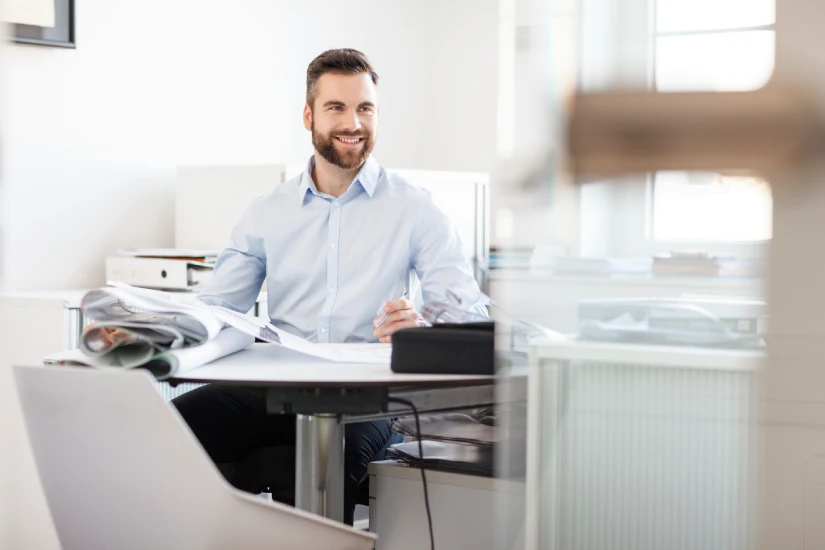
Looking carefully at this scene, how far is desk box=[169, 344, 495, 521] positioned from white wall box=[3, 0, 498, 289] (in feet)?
4.46

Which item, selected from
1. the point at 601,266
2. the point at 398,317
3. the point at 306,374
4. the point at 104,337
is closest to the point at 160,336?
the point at 104,337

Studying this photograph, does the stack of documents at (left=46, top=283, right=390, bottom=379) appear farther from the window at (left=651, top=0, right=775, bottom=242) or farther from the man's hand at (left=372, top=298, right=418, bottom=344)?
the window at (left=651, top=0, right=775, bottom=242)

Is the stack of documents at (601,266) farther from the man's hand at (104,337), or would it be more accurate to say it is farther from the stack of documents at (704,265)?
the man's hand at (104,337)

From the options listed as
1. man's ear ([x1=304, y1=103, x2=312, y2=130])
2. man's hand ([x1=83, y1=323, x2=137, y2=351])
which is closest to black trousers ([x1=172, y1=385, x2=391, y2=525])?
man's hand ([x1=83, y1=323, x2=137, y2=351])

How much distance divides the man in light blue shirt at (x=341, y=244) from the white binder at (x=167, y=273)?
725mm

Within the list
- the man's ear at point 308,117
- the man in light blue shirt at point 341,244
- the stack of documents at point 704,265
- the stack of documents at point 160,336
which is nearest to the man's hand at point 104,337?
the stack of documents at point 160,336

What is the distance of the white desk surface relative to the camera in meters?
1.35

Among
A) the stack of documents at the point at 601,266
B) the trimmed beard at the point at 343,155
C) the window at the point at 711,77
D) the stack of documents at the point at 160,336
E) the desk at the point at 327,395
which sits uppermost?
the trimmed beard at the point at 343,155

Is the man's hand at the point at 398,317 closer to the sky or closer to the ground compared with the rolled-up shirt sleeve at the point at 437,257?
closer to the ground

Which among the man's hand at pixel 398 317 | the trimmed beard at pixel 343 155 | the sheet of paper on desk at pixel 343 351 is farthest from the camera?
the trimmed beard at pixel 343 155

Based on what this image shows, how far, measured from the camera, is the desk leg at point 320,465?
1528mm

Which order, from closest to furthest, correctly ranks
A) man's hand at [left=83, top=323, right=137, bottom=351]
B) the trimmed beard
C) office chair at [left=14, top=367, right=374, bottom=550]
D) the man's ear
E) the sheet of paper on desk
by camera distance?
office chair at [left=14, top=367, right=374, bottom=550], man's hand at [left=83, top=323, right=137, bottom=351], the sheet of paper on desk, the trimmed beard, the man's ear

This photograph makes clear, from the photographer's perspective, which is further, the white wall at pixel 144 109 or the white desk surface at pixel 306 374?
the white wall at pixel 144 109

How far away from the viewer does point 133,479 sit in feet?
4.21
